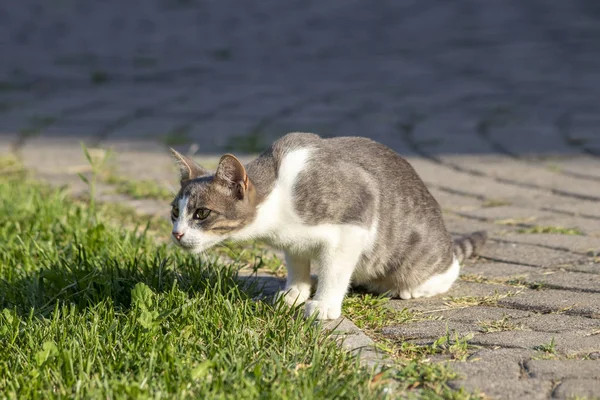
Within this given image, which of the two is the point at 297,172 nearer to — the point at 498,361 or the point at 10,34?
the point at 498,361

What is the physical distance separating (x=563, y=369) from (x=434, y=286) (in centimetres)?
98

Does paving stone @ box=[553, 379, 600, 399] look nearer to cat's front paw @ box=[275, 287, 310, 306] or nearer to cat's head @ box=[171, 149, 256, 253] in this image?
cat's front paw @ box=[275, 287, 310, 306]

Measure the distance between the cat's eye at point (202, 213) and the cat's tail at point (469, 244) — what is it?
4.35ft

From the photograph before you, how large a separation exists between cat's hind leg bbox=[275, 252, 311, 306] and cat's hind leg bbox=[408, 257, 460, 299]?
1.37 ft

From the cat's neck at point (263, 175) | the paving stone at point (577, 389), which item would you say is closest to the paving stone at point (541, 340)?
the paving stone at point (577, 389)

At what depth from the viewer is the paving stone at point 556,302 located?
3.52m

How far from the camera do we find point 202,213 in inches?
135

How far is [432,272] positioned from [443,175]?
2285 millimetres

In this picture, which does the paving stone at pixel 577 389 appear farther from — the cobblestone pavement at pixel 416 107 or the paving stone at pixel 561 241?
the paving stone at pixel 561 241

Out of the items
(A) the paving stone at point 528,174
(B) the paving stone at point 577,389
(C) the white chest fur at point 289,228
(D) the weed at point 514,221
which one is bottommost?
(A) the paving stone at point 528,174

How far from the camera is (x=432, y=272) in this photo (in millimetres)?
3812

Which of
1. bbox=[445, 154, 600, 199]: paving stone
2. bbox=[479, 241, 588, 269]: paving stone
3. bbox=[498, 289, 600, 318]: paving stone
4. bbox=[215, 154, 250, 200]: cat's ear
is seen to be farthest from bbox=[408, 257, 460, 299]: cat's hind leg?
bbox=[445, 154, 600, 199]: paving stone

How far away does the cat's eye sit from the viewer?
342cm

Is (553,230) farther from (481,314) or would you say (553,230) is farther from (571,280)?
(481,314)
